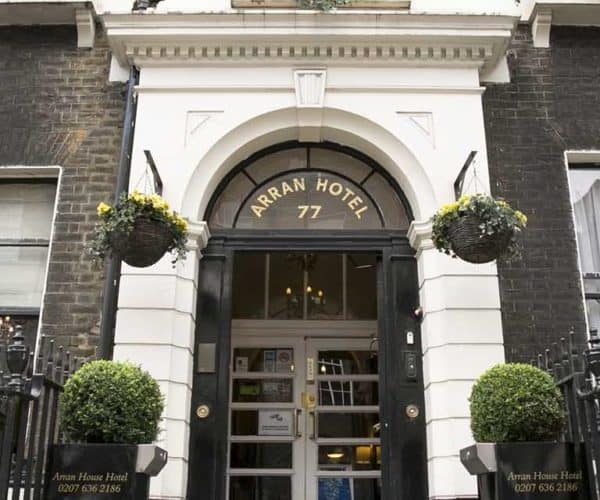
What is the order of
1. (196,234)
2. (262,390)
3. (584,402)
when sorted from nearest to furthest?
(584,402)
(196,234)
(262,390)

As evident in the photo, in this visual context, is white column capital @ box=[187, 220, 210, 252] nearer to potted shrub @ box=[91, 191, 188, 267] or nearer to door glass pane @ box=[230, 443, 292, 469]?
potted shrub @ box=[91, 191, 188, 267]

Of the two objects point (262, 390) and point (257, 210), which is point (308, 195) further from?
point (262, 390)

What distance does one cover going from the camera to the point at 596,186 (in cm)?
781

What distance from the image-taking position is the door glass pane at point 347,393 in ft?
28.8

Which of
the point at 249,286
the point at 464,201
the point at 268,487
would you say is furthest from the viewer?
the point at 249,286

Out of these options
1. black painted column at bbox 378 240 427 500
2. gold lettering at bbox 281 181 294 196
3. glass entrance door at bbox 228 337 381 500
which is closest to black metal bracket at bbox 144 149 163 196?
gold lettering at bbox 281 181 294 196

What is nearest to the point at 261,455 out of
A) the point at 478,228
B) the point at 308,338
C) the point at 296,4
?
the point at 308,338

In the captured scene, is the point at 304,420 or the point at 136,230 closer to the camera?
the point at 136,230

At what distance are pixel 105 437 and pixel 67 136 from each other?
3662 millimetres

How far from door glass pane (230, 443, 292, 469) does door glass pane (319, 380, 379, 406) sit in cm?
71

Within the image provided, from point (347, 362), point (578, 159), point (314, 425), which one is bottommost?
point (314, 425)

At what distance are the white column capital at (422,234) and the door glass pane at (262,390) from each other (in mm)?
2672

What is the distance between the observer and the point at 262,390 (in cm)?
888

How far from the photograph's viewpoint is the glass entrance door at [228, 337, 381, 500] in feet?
27.9
